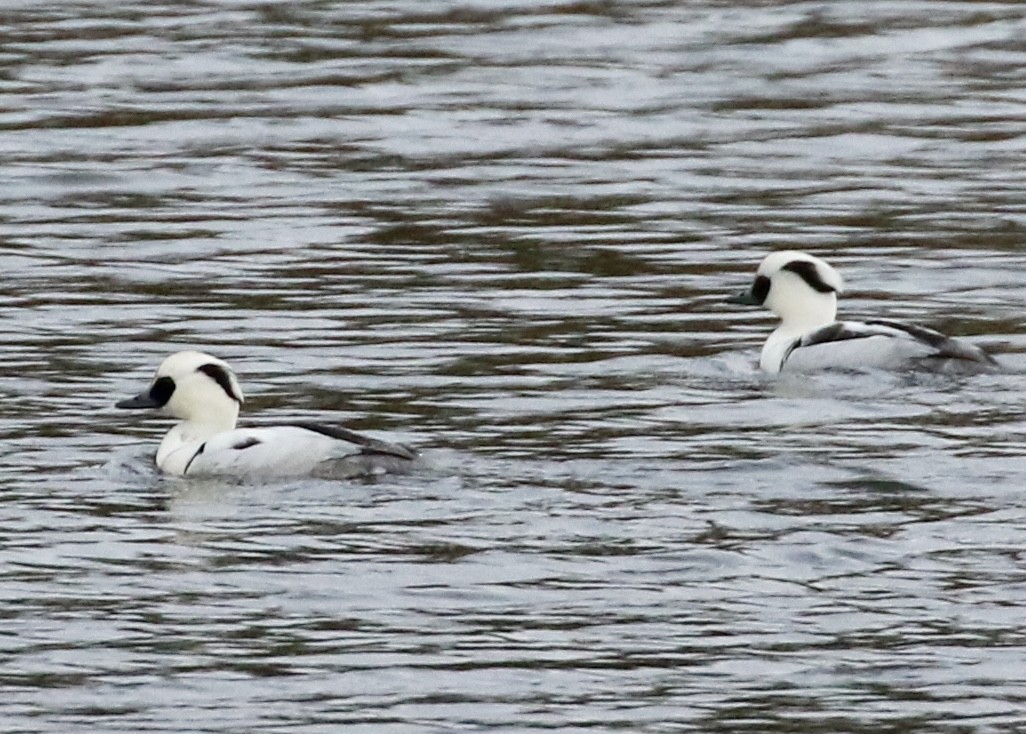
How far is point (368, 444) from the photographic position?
550 inches

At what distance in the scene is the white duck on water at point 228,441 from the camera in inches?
551

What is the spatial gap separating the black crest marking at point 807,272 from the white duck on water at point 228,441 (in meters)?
4.11

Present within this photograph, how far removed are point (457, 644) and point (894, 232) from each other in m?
11.0

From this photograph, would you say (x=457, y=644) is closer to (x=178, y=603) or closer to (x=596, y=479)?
(x=178, y=603)

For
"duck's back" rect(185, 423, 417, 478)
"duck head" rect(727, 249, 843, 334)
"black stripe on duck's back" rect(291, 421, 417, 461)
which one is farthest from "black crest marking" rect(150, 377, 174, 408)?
"duck head" rect(727, 249, 843, 334)

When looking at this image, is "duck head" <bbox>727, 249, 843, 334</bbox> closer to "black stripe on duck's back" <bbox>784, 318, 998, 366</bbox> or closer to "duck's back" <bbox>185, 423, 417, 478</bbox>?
"black stripe on duck's back" <bbox>784, 318, 998, 366</bbox>

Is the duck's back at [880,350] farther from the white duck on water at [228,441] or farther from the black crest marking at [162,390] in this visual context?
the black crest marking at [162,390]

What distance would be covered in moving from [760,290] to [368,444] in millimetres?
4756

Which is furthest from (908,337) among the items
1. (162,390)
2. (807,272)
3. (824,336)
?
(162,390)

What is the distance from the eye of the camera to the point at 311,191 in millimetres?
23547

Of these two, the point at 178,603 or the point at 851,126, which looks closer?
the point at 178,603

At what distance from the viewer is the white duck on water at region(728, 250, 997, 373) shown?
16750 millimetres

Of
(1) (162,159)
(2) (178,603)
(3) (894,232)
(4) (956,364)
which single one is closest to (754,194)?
(3) (894,232)

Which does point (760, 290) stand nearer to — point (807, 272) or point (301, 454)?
point (807, 272)
